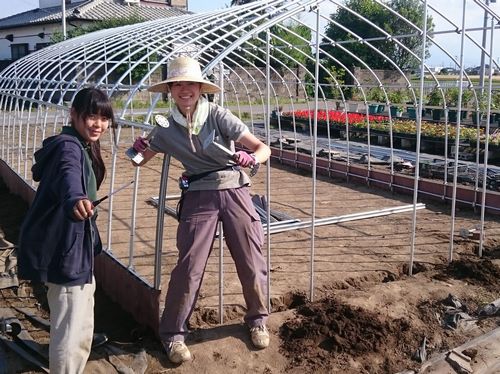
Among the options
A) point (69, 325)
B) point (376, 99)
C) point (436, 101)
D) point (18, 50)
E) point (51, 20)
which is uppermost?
point (51, 20)

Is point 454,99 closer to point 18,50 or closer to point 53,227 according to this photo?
point 53,227

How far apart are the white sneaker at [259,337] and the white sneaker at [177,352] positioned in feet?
1.48

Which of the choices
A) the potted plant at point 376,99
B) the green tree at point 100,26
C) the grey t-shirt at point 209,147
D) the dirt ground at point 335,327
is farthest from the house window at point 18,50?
the grey t-shirt at point 209,147

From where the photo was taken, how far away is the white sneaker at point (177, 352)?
353 centimetres

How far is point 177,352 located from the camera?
139 inches

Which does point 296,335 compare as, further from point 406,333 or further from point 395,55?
point 395,55

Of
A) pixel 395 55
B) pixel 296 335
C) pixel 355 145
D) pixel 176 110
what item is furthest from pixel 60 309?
pixel 395 55

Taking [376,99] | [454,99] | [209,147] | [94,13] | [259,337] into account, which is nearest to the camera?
[209,147]

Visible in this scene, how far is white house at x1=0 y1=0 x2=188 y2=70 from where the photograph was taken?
2883 centimetres

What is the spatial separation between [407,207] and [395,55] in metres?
25.5

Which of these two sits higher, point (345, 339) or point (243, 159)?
point (243, 159)

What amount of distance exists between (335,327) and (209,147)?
64.3 inches

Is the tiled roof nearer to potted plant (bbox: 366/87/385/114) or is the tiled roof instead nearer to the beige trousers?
potted plant (bbox: 366/87/385/114)

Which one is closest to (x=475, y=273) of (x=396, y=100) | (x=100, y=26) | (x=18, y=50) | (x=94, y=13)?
(x=396, y=100)
